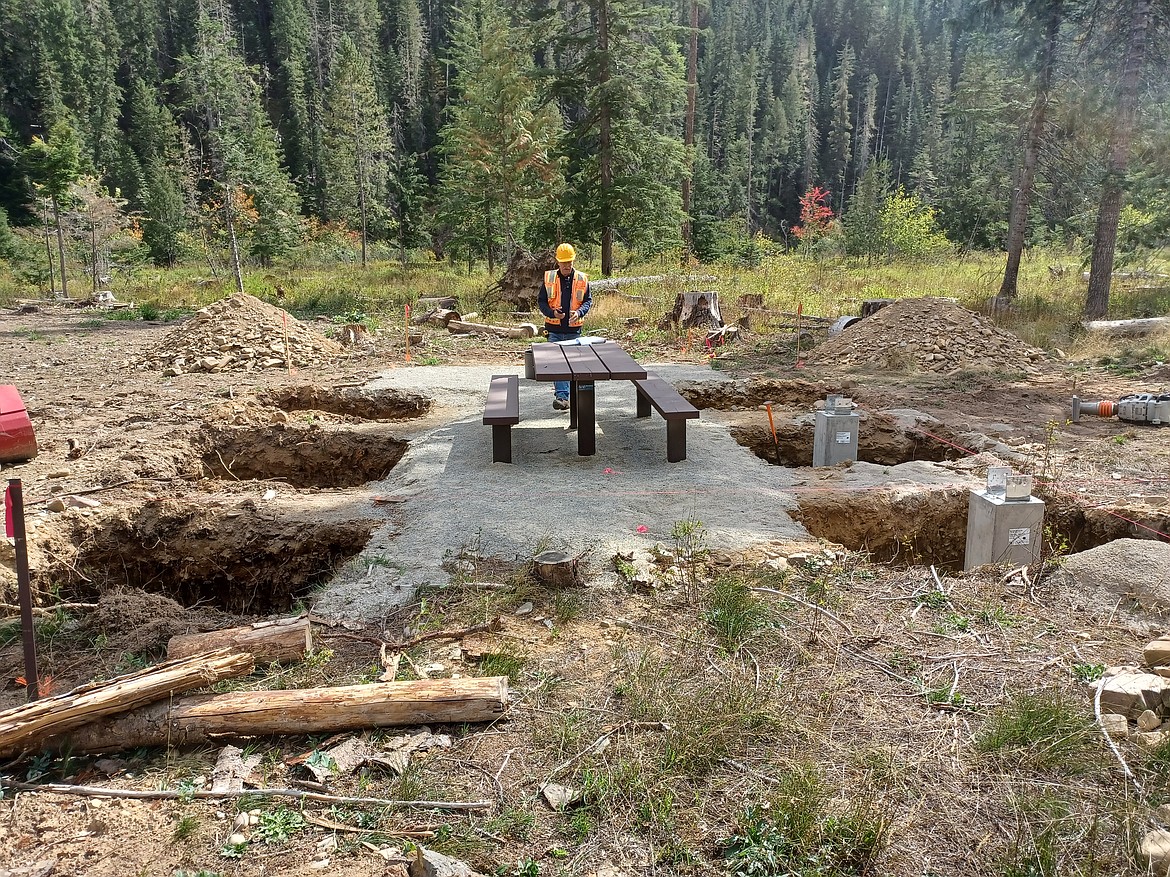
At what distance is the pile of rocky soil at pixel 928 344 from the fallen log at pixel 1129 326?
2351 millimetres

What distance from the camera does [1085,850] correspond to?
244cm

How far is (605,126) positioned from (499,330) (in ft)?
30.8

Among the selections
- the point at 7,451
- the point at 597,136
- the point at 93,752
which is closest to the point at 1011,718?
the point at 93,752

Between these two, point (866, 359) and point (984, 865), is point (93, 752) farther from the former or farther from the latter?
point (866, 359)

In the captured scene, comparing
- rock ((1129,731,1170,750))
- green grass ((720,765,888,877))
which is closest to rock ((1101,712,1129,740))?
rock ((1129,731,1170,750))

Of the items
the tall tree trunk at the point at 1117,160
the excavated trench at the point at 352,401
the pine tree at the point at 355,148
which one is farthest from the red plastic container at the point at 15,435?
the pine tree at the point at 355,148

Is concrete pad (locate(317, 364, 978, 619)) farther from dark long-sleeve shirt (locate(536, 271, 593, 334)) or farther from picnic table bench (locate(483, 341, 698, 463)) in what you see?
dark long-sleeve shirt (locate(536, 271, 593, 334))

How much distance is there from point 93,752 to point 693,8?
31012 mm

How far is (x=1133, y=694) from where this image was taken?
3.15m

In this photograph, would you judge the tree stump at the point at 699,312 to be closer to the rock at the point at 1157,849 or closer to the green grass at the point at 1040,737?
the green grass at the point at 1040,737

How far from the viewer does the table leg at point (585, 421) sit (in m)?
7.13

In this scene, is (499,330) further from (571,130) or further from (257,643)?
(257,643)

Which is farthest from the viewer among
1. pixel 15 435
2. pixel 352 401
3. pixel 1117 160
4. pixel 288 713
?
pixel 1117 160

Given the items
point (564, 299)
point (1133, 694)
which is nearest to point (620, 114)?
point (564, 299)
